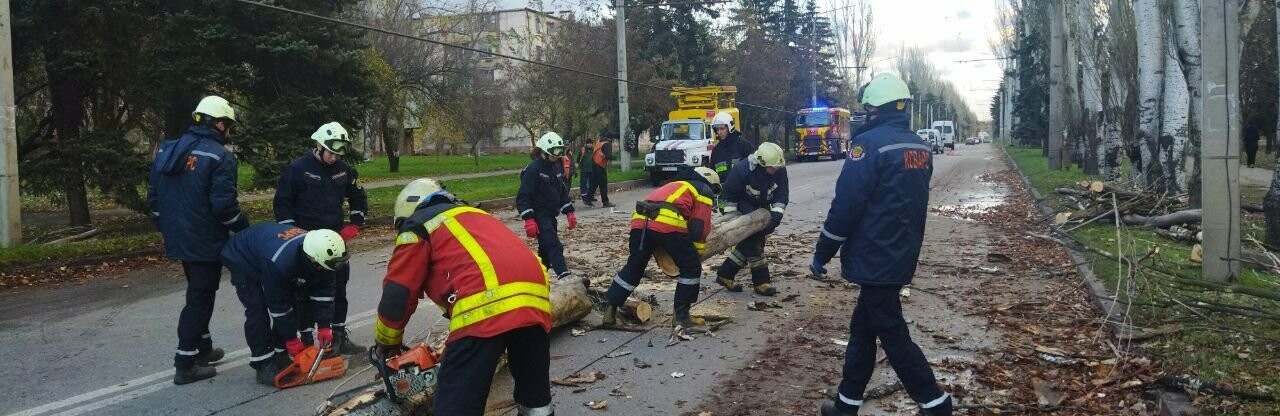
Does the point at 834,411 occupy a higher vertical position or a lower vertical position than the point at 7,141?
lower

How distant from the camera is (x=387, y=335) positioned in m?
3.85

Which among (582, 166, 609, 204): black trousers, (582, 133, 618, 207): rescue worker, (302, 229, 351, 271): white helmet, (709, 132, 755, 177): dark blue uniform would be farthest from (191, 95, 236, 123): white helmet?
(582, 166, 609, 204): black trousers

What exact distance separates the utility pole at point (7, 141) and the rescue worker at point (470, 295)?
33.2 ft

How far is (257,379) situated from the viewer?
5.80m

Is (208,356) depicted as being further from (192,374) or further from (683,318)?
(683,318)

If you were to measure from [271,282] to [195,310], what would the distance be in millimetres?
721

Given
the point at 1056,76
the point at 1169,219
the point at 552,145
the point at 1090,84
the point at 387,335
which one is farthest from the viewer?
the point at 1056,76

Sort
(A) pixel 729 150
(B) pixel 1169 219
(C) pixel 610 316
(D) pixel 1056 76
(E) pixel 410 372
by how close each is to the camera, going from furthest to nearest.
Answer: (D) pixel 1056 76 < (B) pixel 1169 219 < (A) pixel 729 150 < (C) pixel 610 316 < (E) pixel 410 372

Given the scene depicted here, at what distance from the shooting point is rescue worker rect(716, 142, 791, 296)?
28.1 feet

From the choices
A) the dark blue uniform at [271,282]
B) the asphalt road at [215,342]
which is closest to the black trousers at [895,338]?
the asphalt road at [215,342]

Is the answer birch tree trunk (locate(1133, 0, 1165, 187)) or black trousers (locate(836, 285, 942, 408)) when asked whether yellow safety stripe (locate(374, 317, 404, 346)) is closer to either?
black trousers (locate(836, 285, 942, 408))

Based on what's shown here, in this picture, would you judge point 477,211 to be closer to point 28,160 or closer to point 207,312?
point 207,312

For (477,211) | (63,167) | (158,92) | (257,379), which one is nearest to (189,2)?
(158,92)

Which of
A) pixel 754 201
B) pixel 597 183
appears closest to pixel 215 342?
pixel 754 201
